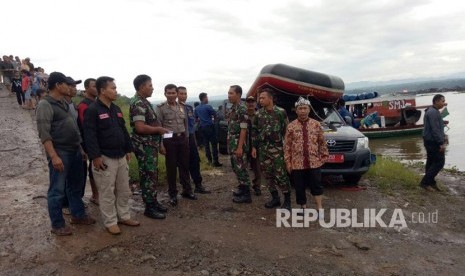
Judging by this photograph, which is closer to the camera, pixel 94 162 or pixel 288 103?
pixel 94 162

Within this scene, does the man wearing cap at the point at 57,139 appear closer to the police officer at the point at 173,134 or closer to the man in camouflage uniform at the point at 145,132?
the man in camouflage uniform at the point at 145,132

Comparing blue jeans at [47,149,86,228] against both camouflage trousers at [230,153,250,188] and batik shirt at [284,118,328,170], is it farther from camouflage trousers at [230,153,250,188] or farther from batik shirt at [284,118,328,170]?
batik shirt at [284,118,328,170]

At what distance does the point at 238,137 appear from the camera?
5.36m

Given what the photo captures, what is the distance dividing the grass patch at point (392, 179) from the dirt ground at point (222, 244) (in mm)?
1021

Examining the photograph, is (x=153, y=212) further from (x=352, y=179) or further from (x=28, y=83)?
(x=28, y=83)

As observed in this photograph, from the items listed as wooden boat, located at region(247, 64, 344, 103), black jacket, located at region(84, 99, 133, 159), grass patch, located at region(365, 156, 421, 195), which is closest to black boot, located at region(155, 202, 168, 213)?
black jacket, located at region(84, 99, 133, 159)

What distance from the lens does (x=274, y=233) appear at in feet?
14.4

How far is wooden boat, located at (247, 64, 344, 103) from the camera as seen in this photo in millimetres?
6836

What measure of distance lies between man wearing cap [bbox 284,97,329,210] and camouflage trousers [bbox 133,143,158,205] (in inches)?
70.2

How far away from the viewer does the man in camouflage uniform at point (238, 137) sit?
5.25m

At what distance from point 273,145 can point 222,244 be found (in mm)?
1680

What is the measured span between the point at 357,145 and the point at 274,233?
107 inches

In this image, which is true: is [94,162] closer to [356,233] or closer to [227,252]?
[227,252]

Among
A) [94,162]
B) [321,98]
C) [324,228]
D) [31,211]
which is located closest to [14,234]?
[31,211]
